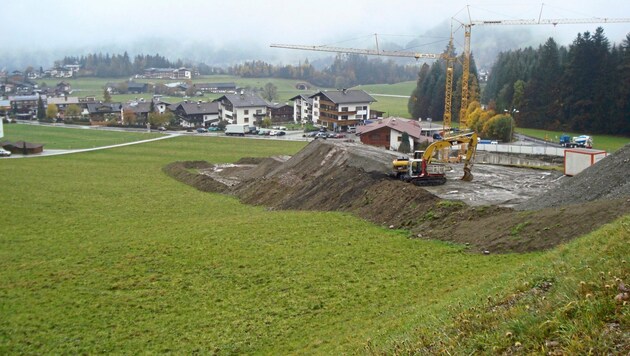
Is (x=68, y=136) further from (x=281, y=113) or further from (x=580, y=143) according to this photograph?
(x=580, y=143)

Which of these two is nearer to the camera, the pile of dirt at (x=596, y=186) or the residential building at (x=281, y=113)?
the pile of dirt at (x=596, y=186)

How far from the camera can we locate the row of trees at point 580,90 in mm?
55250

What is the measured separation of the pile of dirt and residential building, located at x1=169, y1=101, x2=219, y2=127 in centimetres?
7057

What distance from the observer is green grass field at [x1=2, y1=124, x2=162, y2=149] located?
6322cm

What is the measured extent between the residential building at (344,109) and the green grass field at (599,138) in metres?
22.2

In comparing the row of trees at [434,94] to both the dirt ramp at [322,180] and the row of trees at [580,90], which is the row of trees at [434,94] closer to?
the row of trees at [580,90]

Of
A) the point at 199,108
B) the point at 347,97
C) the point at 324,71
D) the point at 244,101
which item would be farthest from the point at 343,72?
the point at 347,97

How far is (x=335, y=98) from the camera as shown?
79.6m

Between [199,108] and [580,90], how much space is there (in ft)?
175

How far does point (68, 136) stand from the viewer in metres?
71.4

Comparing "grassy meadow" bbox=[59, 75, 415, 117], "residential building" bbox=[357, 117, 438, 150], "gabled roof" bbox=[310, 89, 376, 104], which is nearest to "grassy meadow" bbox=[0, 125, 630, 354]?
"residential building" bbox=[357, 117, 438, 150]

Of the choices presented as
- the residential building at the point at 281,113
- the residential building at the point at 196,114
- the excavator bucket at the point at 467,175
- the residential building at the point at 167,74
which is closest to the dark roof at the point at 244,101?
the residential building at the point at 196,114

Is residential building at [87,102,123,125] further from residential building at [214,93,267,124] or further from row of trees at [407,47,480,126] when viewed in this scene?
row of trees at [407,47,480,126]

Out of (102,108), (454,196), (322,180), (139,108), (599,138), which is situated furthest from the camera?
(102,108)
